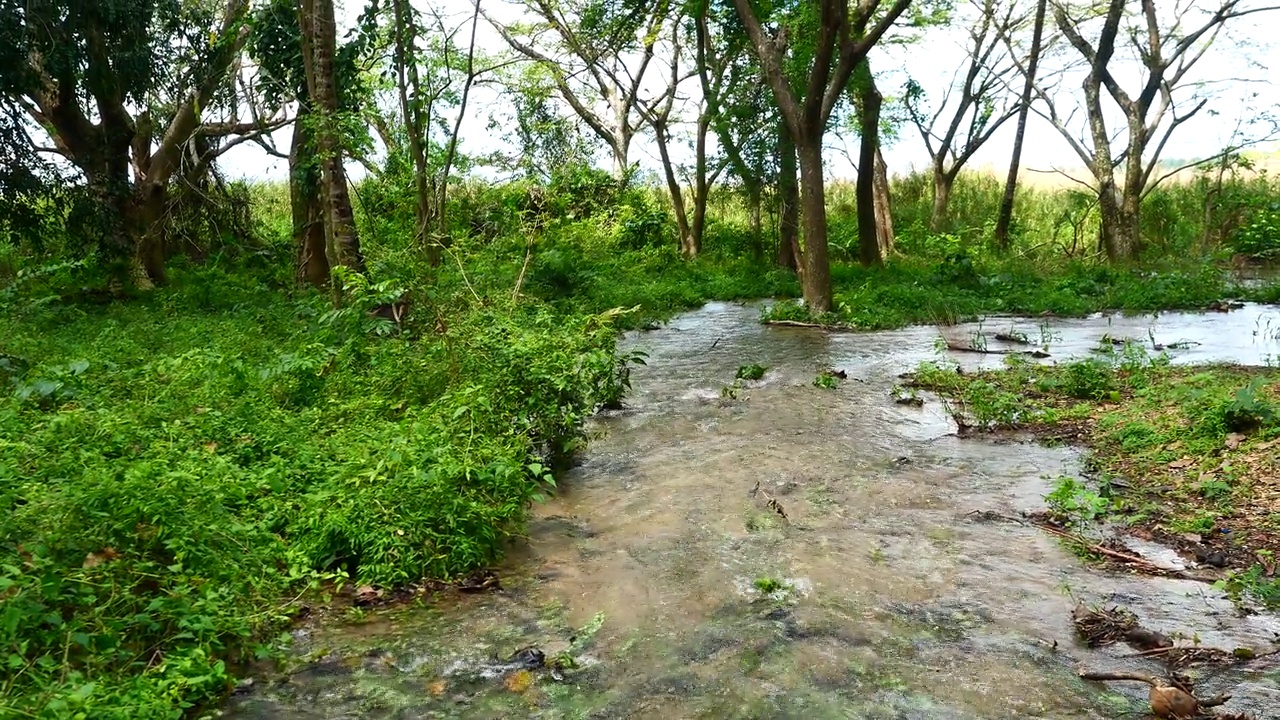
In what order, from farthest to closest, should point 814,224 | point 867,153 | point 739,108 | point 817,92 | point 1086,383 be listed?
point 739,108
point 867,153
point 814,224
point 817,92
point 1086,383

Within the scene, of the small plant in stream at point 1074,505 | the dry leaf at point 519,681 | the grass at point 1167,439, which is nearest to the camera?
the dry leaf at point 519,681

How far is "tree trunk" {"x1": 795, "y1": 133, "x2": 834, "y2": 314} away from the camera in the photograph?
41.9 ft

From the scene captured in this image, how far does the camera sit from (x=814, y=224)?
13.1 metres

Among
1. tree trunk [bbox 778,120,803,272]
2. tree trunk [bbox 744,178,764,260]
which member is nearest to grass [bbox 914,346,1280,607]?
tree trunk [bbox 778,120,803,272]

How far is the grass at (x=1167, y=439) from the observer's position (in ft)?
14.6

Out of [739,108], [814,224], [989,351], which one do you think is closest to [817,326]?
[814,224]

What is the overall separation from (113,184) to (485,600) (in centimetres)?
1186

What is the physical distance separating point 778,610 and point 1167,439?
11.5 ft

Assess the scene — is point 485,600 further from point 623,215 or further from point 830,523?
point 623,215

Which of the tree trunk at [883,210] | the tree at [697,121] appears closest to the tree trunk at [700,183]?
the tree at [697,121]

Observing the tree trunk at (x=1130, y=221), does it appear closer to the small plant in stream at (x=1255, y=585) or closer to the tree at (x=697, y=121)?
the tree at (x=697, y=121)

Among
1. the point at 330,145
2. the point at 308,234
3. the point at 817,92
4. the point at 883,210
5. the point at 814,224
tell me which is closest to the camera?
the point at 330,145

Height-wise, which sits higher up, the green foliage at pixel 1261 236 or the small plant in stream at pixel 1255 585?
the green foliage at pixel 1261 236

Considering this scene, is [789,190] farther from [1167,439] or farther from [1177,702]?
[1177,702]
